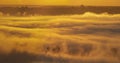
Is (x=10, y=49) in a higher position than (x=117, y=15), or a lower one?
lower

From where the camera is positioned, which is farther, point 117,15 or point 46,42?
point 117,15

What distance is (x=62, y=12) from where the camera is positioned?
36656 mm

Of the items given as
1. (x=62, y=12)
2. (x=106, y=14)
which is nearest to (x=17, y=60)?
(x=62, y=12)

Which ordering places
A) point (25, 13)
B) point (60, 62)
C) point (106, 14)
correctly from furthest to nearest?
point (106, 14) < point (25, 13) < point (60, 62)

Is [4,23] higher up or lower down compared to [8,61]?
higher up

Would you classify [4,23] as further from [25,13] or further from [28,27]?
[25,13]

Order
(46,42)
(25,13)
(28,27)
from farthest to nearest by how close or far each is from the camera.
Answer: (25,13), (28,27), (46,42)

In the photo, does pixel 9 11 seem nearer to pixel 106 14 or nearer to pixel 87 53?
pixel 106 14

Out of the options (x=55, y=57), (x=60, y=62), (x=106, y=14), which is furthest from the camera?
(x=106, y=14)

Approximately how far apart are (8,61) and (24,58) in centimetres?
74

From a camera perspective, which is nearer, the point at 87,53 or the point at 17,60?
the point at 17,60

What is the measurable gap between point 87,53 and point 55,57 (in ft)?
6.74

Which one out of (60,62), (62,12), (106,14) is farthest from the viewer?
(106,14)

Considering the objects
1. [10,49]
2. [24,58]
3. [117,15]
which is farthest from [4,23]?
[117,15]
